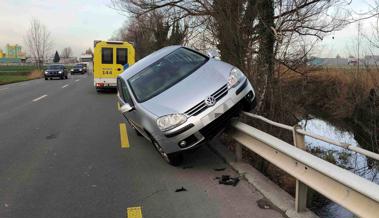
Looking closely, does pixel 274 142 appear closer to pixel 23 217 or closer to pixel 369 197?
pixel 369 197

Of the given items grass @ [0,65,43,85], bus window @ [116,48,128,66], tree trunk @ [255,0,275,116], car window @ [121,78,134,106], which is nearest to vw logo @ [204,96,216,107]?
car window @ [121,78,134,106]

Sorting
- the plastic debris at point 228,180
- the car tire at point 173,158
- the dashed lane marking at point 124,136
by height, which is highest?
the car tire at point 173,158

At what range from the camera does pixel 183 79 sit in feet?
23.5

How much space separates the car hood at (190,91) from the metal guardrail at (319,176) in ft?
3.10

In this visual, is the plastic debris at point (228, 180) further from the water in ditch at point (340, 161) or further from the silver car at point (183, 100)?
the water in ditch at point (340, 161)

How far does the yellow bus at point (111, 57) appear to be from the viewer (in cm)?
2261

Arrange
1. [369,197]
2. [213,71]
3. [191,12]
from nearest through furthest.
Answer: [369,197]
[213,71]
[191,12]

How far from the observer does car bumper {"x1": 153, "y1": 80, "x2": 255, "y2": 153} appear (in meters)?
6.04

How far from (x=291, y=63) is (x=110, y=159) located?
6.90 metres

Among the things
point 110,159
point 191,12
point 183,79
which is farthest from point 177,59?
point 191,12

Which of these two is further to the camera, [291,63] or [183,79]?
[291,63]

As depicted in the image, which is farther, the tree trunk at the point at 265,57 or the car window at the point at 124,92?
the tree trunk at the point at 265,57

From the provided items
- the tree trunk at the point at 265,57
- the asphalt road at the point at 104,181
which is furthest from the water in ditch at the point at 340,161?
the asphalt road at the point at 104,181

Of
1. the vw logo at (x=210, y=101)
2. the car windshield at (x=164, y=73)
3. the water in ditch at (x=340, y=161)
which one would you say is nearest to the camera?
the vw logo at (x=210, y=101)
